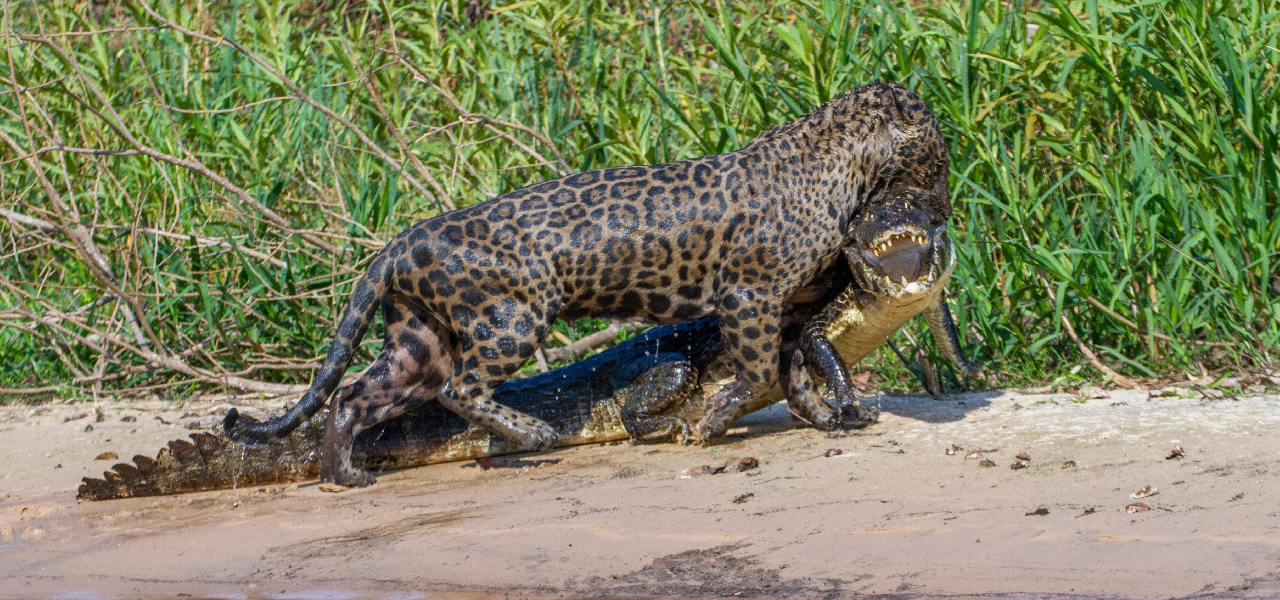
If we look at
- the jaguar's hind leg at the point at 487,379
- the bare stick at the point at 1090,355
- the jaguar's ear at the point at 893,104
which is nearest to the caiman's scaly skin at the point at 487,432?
the jaguar's hind leg at the point at 487,379

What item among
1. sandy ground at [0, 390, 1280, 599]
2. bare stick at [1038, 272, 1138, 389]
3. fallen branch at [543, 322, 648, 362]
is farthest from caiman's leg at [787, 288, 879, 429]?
fallen branch at [543, 322, 648, 362]

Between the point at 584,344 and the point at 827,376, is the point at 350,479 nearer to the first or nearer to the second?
the point at 827,376

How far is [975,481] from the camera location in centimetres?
366

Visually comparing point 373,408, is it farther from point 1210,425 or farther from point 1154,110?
point 1154,110

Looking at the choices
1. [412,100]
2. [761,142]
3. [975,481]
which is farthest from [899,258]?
[412,100]

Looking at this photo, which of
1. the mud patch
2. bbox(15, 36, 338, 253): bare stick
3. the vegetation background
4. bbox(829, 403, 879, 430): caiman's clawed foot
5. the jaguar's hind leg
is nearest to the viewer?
the mud patch

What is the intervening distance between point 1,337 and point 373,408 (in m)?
3.49

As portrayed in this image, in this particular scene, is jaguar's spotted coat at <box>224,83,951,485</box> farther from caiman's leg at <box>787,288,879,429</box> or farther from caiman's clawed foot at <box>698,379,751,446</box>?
caiman's leg at <box>787,288,879,429</box>

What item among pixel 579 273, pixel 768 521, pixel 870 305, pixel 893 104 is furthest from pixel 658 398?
pixel 893 104

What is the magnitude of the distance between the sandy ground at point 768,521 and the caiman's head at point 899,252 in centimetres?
58

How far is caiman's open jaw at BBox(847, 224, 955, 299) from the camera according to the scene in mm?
4488

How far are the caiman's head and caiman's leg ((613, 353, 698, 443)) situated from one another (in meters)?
0.86

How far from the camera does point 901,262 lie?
448cm

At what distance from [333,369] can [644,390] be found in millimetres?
1301
